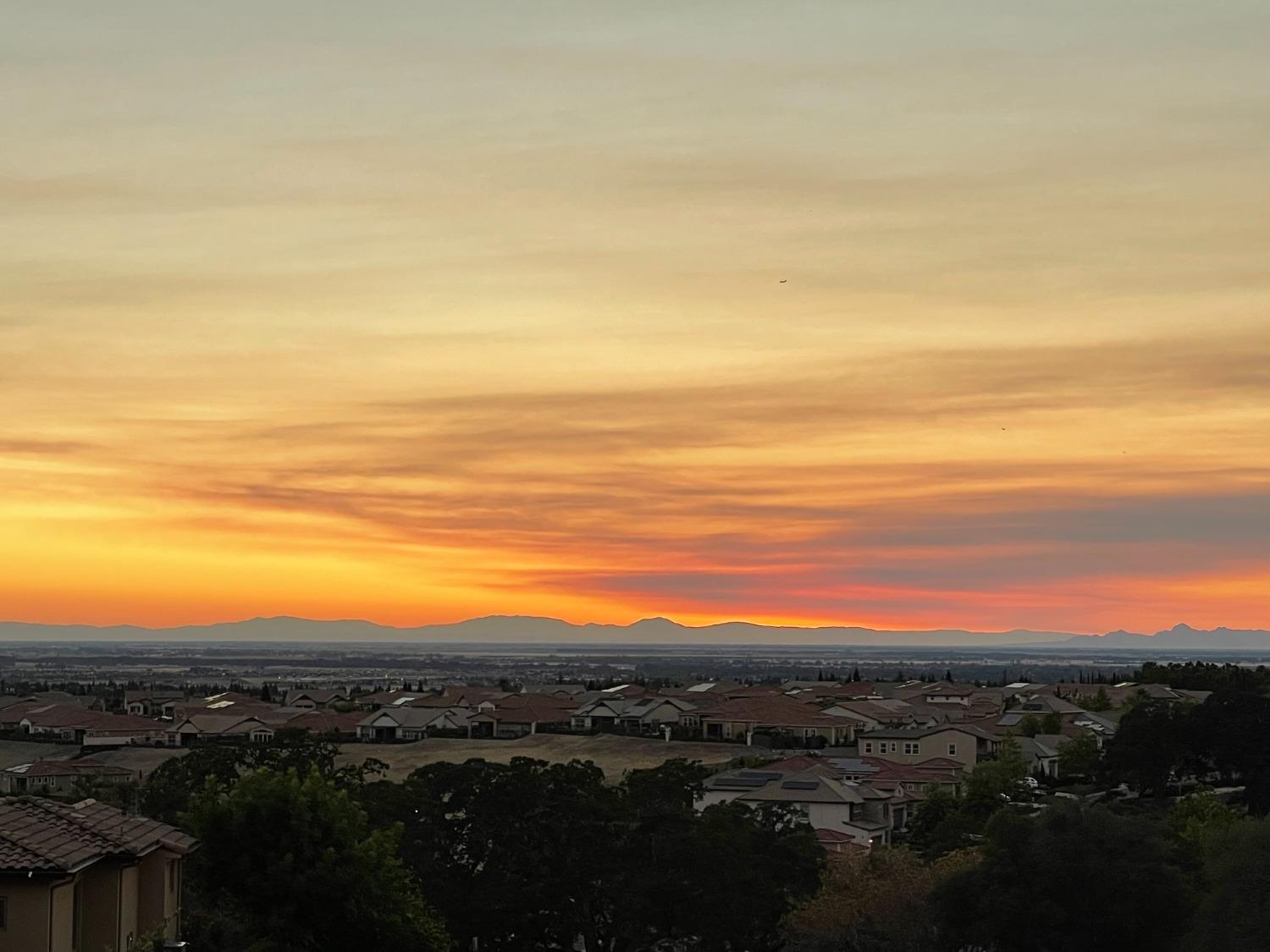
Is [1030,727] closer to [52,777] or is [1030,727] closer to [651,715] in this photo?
[651,715]

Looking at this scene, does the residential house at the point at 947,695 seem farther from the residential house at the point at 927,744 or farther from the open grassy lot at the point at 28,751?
the open grassy lot at the point at 28,751

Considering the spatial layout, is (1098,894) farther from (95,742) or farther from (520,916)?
(95,742)

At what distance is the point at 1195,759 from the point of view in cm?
6944

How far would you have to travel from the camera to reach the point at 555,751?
108m

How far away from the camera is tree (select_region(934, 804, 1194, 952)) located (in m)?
38.7

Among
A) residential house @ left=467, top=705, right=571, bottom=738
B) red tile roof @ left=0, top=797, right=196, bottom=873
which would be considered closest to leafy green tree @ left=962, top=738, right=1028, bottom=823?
red tile roof @ left=0, top=797, right=196, bottom=873

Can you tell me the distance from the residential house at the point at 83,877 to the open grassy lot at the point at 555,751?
2607 inches

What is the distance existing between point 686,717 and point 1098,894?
80.9 m

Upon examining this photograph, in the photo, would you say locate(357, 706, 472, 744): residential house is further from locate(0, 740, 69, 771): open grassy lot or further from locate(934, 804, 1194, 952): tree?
locate(934, 804, 1194, 952): tree

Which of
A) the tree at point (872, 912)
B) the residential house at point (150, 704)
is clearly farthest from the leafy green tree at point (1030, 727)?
the residential house at point (150, 704)

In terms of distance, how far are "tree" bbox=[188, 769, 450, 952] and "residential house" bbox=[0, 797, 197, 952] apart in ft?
3.83

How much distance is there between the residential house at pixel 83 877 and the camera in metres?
23.2

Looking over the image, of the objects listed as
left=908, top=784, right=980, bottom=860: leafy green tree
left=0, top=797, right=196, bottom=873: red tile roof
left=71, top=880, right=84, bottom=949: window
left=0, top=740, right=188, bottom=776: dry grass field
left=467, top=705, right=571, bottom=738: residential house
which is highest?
left=0, top=797, right=196, bottom=873: red tile roof

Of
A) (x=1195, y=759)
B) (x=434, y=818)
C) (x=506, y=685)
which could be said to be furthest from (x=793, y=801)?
(x=506, y=685)
